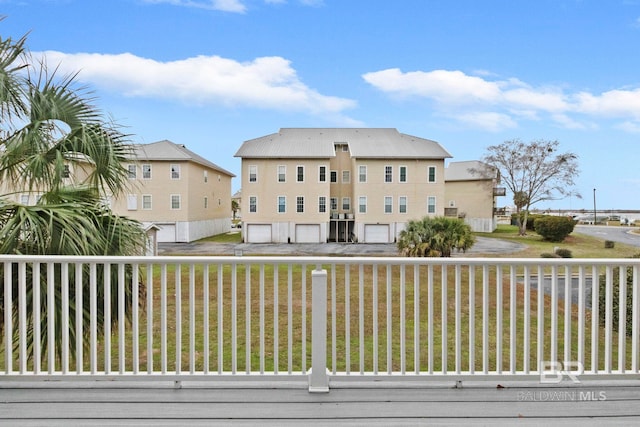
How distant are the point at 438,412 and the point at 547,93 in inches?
820

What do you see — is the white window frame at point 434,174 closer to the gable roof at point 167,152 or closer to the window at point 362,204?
the window at point 362,204

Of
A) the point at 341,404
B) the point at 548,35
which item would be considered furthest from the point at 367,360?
the point at 548,35

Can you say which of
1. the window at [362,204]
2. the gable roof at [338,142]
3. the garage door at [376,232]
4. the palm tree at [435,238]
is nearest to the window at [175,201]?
the gable roof at [338,142]

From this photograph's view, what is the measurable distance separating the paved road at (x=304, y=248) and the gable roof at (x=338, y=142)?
5166 mm

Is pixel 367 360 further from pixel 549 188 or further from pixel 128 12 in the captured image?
pixel 549 188

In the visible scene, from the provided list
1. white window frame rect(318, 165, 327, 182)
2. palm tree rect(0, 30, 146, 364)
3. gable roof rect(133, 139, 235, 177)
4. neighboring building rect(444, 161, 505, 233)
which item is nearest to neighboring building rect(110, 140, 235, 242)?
gable roof rect(133, 139, 235, 177)

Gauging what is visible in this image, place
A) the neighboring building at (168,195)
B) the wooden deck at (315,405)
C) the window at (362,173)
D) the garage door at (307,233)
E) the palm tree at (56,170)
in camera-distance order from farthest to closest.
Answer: the garage door at (307,233) < the window at (362,173) < the neighboring building at (168,195) < the palm tree at (56,170) < the wooden deck at (315,405)

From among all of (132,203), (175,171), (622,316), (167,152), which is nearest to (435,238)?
(622,316)

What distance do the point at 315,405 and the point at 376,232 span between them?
21.9m

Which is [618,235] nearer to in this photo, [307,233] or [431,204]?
[431,204]

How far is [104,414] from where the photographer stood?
83.3 inches

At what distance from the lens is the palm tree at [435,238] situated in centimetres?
1355

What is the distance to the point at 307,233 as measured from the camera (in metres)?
23.8

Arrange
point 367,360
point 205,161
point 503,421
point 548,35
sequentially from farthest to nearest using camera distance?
point 205,161, point 548,35, point 367,360, point 503,421
